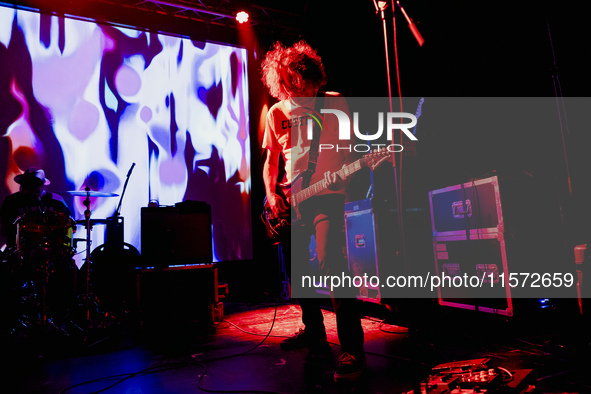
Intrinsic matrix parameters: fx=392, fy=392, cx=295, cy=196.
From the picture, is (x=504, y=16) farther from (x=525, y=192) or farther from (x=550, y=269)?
(x=550, y=269)

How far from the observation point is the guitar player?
2023mm

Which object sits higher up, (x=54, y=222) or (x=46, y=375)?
(x=54, y=222)

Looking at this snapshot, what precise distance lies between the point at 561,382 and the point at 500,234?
112 centimetres

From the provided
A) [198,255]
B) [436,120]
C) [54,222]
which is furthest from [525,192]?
[54,222]

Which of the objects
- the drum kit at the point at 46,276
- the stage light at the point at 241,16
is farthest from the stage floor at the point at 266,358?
the stage light at the point at 241,16

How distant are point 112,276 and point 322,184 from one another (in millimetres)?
2852

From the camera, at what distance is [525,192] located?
2686 millimetres

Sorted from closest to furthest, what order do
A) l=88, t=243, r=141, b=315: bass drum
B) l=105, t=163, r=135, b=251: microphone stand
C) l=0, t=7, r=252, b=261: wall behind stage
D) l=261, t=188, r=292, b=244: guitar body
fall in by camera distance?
l=261, t=188, r=292, b=244: guitar body → l=88, t=243, r=141, b=315: bass drum → l=105, t=163, r=135, b=251: microphone stand → l=0, t=7, r=252, b=261: wall behind stage

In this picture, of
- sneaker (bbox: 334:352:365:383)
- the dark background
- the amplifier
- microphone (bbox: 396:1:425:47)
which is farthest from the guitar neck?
the amplifier

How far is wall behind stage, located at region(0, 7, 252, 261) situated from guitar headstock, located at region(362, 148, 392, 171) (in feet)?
12.3

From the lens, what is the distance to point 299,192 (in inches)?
86.8

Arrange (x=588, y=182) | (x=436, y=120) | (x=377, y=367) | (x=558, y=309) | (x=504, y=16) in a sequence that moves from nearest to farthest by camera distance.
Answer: (x=377, y=367)
(x=558, y=309)
(x=588, y=182)
(x=504, y=16)
(x=436, y=120)

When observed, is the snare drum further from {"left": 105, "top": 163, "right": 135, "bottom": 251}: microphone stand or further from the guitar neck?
the guitar neck

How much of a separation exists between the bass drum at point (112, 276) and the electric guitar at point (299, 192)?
6.93 ft
